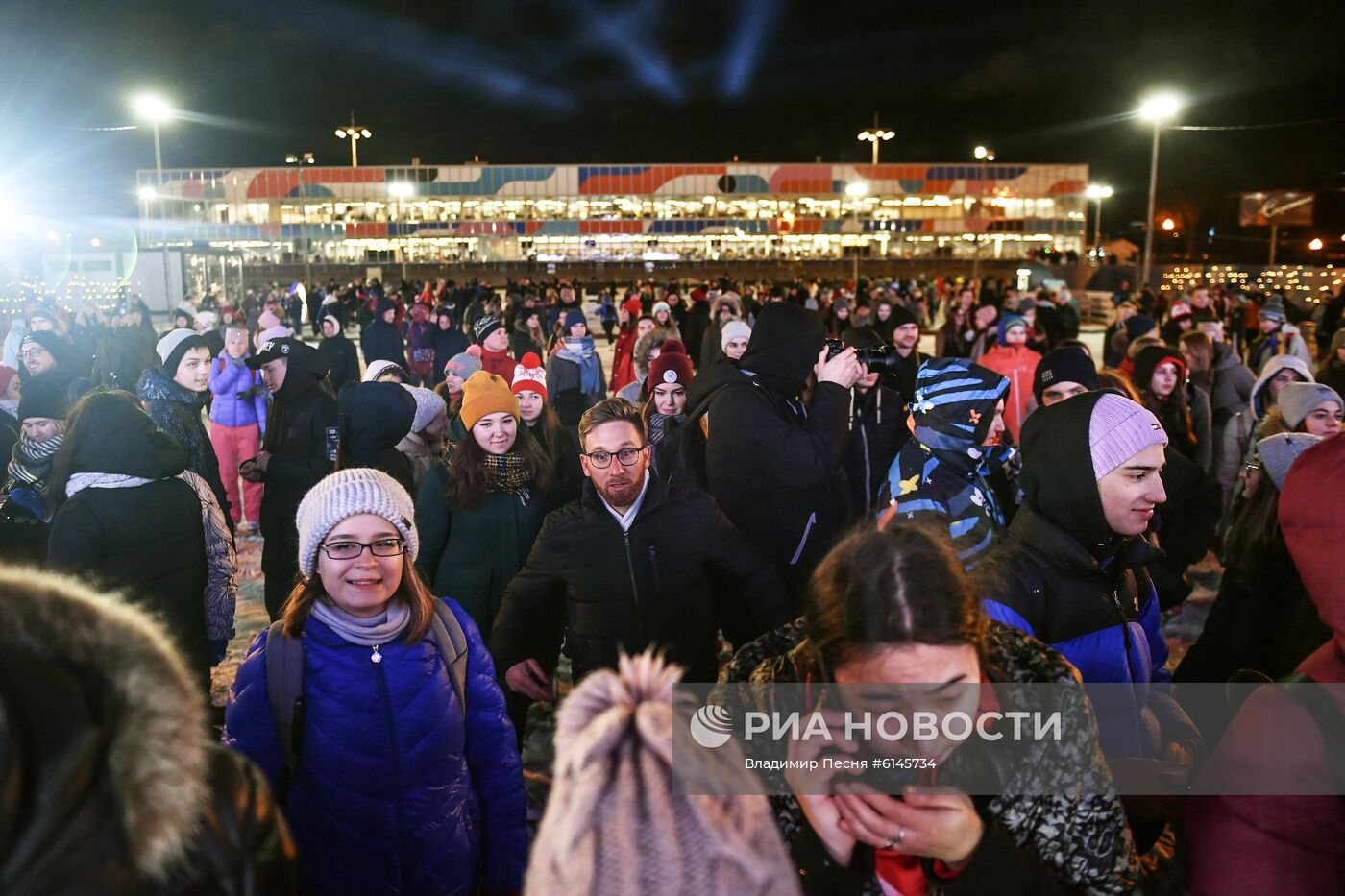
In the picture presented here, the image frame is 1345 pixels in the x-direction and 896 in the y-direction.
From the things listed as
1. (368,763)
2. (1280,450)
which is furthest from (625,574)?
(1280,450)

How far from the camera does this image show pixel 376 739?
2.25 meters

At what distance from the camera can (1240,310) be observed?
1962 centimetres

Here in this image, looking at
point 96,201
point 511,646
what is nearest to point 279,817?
point 511,646

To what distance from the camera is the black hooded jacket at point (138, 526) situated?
3281 mm

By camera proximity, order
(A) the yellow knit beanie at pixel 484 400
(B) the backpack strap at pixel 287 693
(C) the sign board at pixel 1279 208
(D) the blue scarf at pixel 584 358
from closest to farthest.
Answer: (B) the backpack strap at pixel 287 693
(A) the yellow knit beanie at pixel 484 400
(D) the blue scarf at pixel 584 358
(C) the sign board at pixel 1279 208

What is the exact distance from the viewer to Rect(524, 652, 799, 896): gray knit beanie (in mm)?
922

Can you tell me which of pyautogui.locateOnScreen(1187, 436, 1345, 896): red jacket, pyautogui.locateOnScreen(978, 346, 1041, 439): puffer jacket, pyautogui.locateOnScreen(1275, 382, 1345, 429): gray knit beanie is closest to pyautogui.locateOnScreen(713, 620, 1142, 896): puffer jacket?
pyautogui.locateOnScreen(1187, 436, 1345, 896): red jacket

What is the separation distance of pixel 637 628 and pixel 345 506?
1.09m

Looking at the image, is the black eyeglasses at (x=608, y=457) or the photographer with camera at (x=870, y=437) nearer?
the black eyeglasses at (x=608, y=457)

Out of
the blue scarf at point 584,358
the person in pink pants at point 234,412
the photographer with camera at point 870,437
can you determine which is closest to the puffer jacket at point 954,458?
the photographer with camera at point 870,437

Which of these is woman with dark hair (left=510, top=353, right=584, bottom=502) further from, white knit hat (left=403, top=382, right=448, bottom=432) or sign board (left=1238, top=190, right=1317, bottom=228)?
sign board (left=1238, top=190, right=1317, bottom=228)

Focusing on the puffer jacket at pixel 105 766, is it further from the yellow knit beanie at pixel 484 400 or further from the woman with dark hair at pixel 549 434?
the woman with dark hair at pixel 549 434

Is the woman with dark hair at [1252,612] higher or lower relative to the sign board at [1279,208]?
lower

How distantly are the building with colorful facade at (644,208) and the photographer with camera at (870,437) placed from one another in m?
74.0
